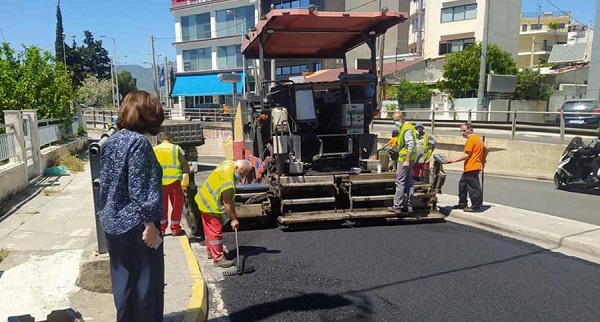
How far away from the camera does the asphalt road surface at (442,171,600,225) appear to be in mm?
8133

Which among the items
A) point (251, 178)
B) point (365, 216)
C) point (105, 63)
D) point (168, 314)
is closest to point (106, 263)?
point (168, 314)

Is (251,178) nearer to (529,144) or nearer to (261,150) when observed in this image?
(261,150)

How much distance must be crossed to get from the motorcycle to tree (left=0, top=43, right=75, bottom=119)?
1290 cm

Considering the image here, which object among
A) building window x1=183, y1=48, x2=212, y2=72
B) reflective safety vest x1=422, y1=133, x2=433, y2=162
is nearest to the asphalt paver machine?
reflective safety vest x1=422, y1=133, x2=433, y2=162

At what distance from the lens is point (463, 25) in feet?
141

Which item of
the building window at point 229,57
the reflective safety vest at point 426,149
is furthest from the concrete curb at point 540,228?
the building window at point 229,57

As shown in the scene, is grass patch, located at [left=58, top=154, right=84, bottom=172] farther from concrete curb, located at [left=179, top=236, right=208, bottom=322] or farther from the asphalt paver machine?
concrete curb, located at [left=179, top=236, right=208, bottom=322]

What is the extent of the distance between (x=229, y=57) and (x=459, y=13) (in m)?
22.3

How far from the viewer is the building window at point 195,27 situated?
1868 inches

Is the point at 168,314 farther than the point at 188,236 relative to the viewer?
No

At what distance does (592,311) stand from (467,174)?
3.65 metres

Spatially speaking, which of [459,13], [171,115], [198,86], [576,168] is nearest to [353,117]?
A: [576,168]

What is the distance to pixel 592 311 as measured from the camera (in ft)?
13.6

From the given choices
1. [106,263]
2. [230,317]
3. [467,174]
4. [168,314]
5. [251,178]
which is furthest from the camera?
[251,178]
